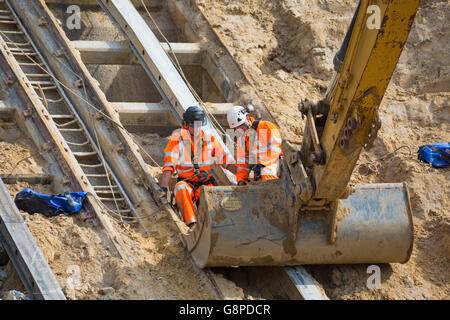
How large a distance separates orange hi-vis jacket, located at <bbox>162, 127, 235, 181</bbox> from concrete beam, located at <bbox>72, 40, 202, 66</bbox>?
256cm

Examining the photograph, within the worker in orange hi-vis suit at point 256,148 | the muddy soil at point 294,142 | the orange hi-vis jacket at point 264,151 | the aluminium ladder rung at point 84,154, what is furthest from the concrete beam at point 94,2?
the orange hi-vis jacket at point 264,151

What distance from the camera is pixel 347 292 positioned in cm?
706

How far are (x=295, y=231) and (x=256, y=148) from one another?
1579 mm

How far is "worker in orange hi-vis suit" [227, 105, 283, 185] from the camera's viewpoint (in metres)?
8.09

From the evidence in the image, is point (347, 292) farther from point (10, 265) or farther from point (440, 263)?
point (10, 265)

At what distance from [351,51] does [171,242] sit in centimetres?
298

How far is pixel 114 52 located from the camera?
1032 centimetres

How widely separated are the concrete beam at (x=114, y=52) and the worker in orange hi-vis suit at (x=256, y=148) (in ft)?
8.09

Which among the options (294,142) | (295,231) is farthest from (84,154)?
(295,231)

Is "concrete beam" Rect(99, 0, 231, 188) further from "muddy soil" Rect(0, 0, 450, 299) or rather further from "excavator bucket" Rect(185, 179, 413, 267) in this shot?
"excavator bucket" Rect(185, 179, 413, 267)

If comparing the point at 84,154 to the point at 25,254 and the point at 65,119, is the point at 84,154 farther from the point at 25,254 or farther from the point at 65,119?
the point at 25,254

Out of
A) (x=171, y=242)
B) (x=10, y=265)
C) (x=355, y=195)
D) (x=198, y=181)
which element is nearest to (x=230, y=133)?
(x=198, y=181)

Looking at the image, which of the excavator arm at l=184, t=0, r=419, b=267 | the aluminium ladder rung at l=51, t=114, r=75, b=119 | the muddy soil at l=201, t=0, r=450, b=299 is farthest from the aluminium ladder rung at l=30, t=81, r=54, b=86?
the excavator arm at l=184, t=0, r=419, b=267

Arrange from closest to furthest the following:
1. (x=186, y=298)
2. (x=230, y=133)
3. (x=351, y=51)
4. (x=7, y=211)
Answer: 1. (x=351, y=51)
2. (x=186, y=298)
3. (x=7, y=211)
4. (x=230, y=133)
